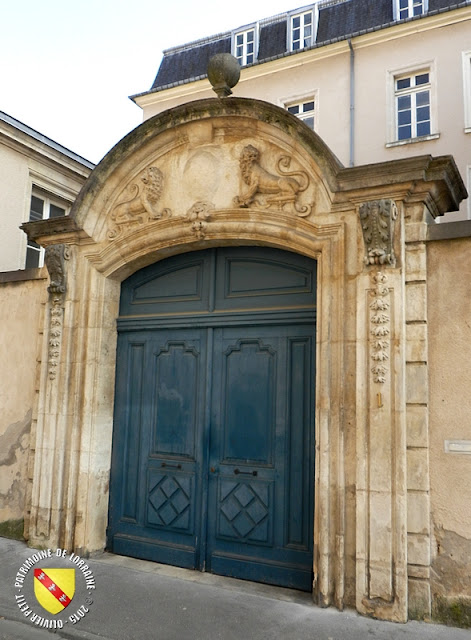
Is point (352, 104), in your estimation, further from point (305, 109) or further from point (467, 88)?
point (467, 88)

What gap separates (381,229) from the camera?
4258 millimetres

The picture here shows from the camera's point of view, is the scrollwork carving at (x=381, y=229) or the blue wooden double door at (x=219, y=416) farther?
the blue wooden double door at (x=219, y=416)

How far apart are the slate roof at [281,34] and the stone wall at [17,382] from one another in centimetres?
Result: 1074

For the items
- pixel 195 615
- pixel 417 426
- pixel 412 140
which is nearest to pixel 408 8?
pixel 412 140

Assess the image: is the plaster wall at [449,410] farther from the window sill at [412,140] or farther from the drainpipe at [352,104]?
the drainpipe at [352,104]

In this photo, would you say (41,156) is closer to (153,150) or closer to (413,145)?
(153,150)

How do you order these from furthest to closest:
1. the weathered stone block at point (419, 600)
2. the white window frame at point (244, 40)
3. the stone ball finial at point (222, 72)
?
the white window frame at point (244, 40) < the stone ball finial at point (222, 72) < the weathered stone block at point (419, 600)

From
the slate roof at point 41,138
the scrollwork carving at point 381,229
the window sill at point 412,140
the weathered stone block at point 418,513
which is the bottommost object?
the weathered stone block at point 418,513

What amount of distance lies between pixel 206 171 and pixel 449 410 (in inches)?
119

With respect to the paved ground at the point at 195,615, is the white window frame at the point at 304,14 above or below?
above

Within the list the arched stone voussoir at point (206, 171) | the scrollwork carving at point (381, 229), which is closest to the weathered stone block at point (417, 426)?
the scrollwork carving at point (381, 229)

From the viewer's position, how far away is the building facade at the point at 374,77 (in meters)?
12.5

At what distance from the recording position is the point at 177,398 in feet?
17.7

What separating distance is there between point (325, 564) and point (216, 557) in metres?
1.19
